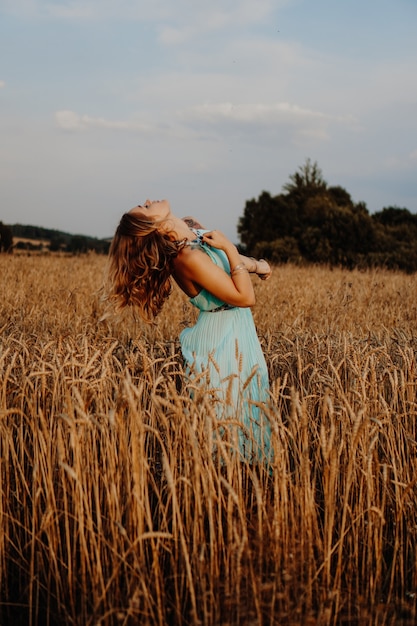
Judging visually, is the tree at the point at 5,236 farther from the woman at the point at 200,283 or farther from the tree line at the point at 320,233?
the woman at the point at 200,283

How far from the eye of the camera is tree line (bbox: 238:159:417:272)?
61.3 ft

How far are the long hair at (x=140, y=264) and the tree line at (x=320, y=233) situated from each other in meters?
14.7

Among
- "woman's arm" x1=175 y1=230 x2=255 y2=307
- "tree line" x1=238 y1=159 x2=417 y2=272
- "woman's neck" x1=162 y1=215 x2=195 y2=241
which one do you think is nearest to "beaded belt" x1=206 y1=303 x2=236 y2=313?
"woman's arm" x1=175 y1=230 x2=255 y2=307

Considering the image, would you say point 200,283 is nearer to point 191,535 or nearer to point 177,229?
point 177,229

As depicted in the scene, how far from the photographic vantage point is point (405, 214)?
82.3ft

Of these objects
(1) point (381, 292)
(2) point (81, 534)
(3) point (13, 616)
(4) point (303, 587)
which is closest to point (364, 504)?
(4) point (303, 587)

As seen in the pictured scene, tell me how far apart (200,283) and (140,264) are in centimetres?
30

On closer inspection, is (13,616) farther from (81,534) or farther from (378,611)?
(378,611)

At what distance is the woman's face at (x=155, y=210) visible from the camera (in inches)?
112

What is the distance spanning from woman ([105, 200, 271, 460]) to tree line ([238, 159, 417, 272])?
14.6m

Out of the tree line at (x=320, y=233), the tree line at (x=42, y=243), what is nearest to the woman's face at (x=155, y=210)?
the tree line at (x=42, y=243)

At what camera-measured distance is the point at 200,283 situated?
9.54ft

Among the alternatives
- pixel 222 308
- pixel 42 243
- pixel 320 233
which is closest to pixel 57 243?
pixel 42 243

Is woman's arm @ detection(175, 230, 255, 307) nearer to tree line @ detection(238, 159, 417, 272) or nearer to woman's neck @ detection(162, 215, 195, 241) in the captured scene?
woman's neck @ detection(162, 215, 195, 241)
